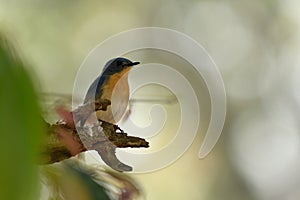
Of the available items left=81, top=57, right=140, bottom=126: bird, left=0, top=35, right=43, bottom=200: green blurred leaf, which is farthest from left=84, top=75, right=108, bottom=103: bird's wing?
left=0, top=35, right=43, bottom=200: green blurred leaf

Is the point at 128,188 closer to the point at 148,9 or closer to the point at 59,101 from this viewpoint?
the point at 59,101

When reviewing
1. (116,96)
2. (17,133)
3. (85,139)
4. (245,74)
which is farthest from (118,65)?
(245,74)

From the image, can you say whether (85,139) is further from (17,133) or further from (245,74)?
(245,74)

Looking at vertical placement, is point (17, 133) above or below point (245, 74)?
below

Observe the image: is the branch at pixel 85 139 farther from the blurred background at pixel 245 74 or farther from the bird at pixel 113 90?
the blurred background at pixel 245 74

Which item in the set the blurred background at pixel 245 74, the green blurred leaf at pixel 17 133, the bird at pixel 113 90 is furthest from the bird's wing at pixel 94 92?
the blurred background at pixel 245 74

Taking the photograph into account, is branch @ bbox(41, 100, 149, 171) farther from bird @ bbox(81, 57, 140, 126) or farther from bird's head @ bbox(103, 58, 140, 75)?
bird's head @ bbox(103, 58, 140, 75)

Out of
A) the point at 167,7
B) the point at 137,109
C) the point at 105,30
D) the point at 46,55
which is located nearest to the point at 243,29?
the point at 167,7
